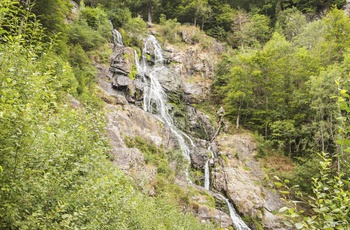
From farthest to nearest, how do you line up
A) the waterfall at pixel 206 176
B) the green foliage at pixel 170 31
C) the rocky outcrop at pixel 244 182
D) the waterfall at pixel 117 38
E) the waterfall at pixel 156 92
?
the green foliage at pixel 170 31 < the waterfall at pixel 117 38 < the waterfall at pixel 156 92 < the waterfall at pixel 206 176 < the rocky outcrop at pixel 244 182

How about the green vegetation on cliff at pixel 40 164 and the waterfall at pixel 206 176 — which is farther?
the waterfall at pixel 206 176

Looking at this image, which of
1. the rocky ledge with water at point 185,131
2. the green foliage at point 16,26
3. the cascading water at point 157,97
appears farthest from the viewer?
the cascading water at point 157,97

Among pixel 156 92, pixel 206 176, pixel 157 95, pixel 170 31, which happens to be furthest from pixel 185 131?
pixel 170 31

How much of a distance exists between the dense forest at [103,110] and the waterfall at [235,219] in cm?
335

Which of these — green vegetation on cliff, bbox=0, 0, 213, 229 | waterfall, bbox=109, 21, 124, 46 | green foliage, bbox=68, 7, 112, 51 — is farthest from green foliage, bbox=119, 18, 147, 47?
green vegetation on cliff, bbox=0, 0, 213, 229

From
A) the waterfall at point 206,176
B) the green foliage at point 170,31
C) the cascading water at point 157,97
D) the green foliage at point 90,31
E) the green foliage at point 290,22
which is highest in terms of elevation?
the green foliage at point 290,22

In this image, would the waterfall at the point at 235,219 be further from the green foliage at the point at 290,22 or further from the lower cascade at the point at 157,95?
the green foliage at the point at 290,22

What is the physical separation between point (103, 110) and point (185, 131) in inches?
666

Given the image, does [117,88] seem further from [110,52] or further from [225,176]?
[225,176]

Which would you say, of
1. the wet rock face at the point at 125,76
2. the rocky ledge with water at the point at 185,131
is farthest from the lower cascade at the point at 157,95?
the wet rock face at the point at 125,76

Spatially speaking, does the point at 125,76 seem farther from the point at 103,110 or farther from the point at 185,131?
the point at 103,110

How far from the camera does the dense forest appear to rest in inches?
124

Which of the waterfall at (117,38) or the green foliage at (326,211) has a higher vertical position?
the waterfall at (117,38)

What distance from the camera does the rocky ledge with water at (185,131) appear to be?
53.8 ft
